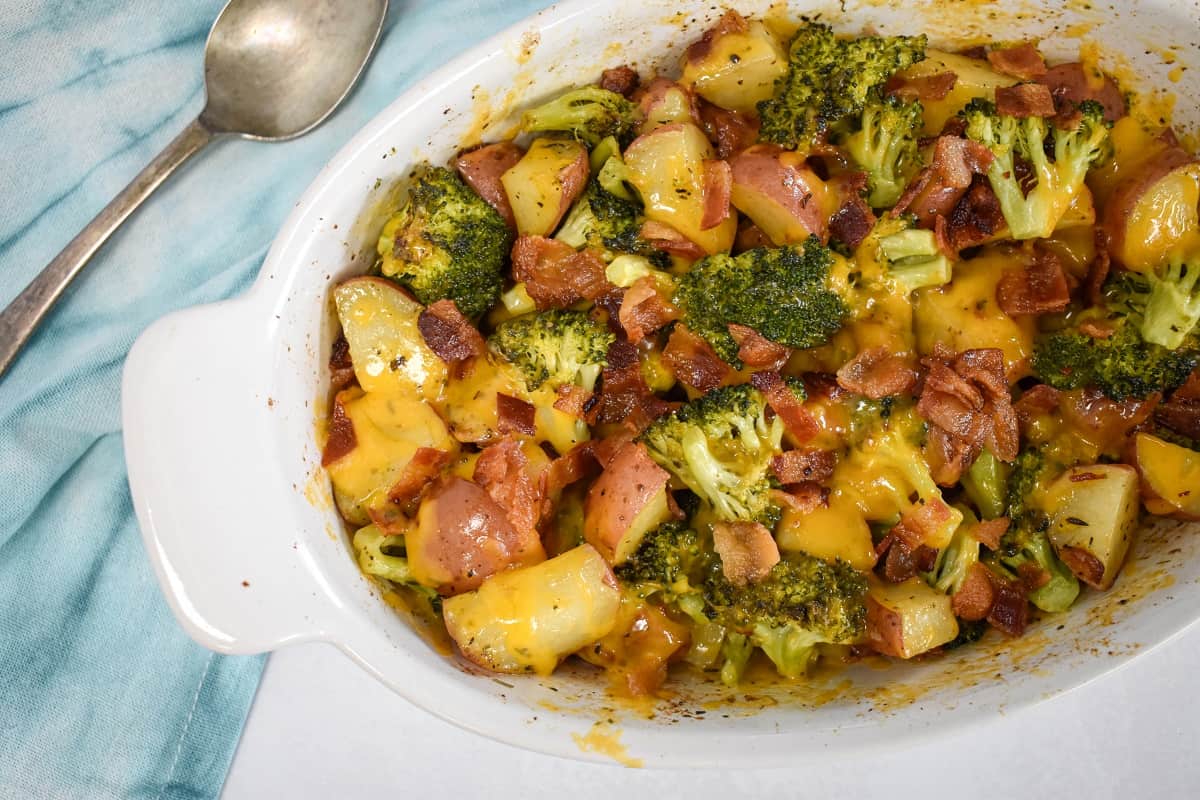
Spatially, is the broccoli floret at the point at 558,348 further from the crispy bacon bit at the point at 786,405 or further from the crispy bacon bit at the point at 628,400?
the crispy bacon bit at the point at 786,405

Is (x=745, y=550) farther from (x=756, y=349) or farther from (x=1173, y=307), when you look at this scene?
(x=1173, y=307)

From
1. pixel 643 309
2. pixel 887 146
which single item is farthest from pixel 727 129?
pixel 643 309

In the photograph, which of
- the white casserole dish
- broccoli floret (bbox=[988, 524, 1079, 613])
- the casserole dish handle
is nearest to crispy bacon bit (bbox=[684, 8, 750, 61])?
the white casserole dish

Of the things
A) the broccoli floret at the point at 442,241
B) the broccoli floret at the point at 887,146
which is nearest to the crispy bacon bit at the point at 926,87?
the broccoli floret at the point at 887,146

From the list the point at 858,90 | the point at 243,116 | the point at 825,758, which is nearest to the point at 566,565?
the point at 825,758

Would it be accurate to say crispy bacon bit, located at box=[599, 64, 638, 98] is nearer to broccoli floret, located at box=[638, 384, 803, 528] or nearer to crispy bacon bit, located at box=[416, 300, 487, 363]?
crispy bacon bit, located at box=[416, 300, 487, 363]
